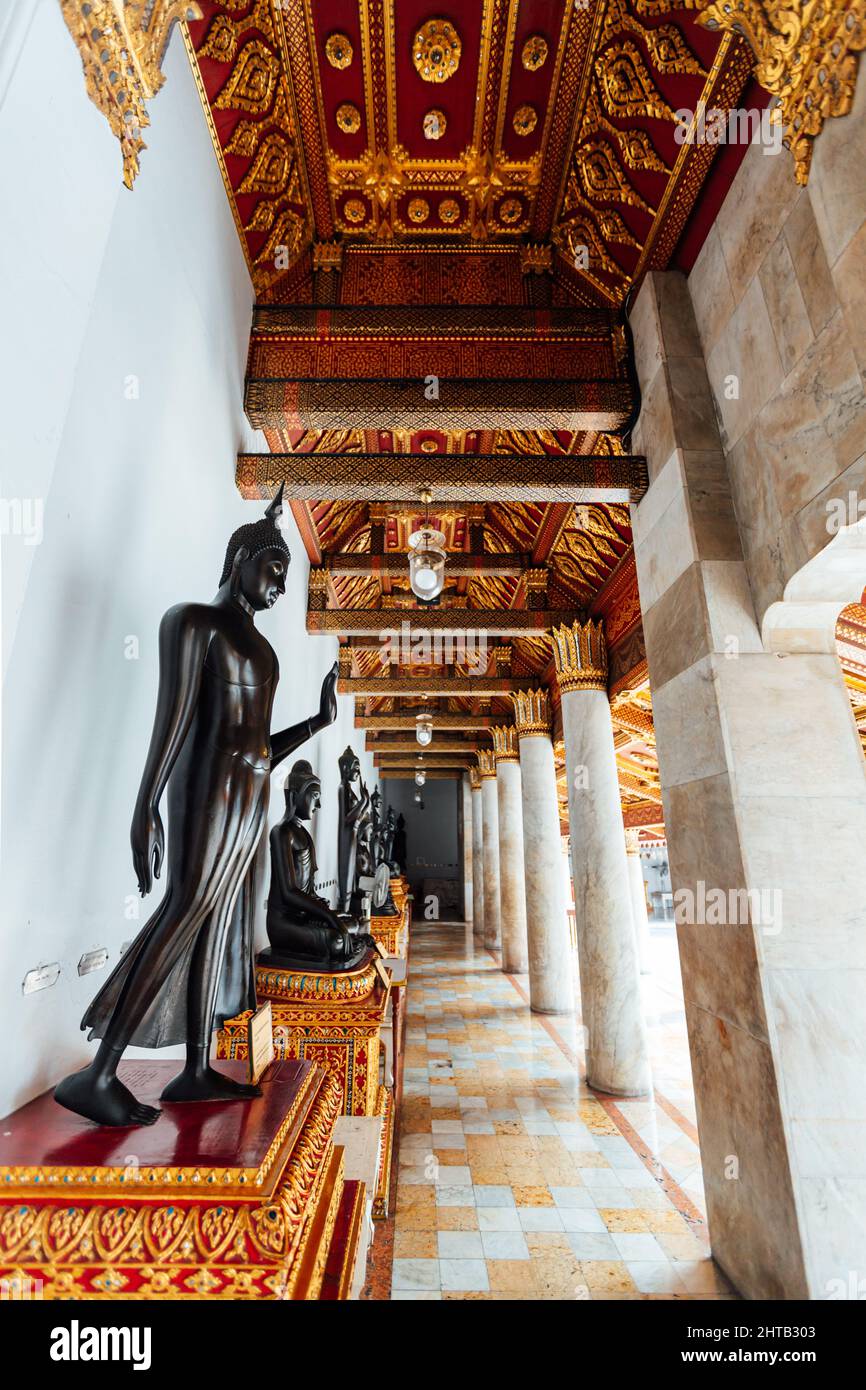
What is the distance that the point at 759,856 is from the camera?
2422 millimetres

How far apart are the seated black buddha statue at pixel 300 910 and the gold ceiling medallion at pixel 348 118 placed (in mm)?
3845

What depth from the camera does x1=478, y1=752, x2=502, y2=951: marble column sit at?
13.0 meters

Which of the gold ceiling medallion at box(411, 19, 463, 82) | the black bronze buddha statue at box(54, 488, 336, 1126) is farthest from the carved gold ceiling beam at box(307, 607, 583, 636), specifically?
the black bronze buddha statue at box(54, 488, 336, 1126)

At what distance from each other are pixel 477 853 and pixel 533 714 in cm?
802

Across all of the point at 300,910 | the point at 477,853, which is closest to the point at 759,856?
the point at 300,910

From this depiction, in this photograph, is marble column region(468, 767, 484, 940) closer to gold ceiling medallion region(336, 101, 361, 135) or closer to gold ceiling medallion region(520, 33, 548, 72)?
gold ceiling medallion region(336, 101, 361, 135)

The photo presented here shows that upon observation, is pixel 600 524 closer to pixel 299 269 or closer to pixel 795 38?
pixel 299 269

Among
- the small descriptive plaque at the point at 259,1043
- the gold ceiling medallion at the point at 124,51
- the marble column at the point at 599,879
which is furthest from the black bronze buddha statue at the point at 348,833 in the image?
the gold ceiling medallion at the point at 124,51

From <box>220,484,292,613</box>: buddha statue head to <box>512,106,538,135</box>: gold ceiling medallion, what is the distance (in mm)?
3098

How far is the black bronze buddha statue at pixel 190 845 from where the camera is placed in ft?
4.73

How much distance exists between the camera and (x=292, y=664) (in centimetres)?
540

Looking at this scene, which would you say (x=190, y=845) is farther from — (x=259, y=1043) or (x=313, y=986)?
(x=313, y=986)
